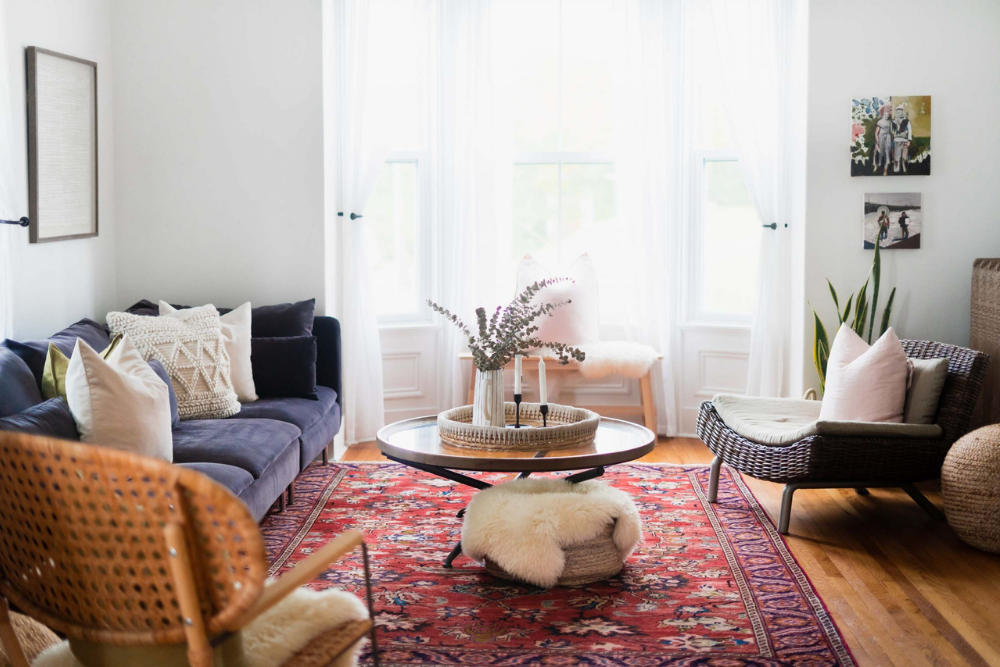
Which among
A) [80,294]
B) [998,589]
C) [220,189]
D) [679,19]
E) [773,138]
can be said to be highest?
[679,19]

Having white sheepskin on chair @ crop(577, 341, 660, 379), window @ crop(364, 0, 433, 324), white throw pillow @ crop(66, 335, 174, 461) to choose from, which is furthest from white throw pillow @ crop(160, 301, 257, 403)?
white sheepskin on chair @ crop(577, 341, 660, 379)

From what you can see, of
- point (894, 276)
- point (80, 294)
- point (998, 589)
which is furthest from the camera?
point (894, 276)

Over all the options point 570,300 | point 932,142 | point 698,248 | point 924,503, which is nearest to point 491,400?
point 924,503

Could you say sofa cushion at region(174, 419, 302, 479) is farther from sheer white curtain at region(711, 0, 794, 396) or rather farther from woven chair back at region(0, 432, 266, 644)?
sheer white curtain at region(711, 0, 794, 396)

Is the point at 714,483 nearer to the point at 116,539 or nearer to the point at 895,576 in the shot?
the point at 895,576

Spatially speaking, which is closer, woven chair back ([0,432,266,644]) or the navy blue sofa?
woven chair back ([0,432,266,644])

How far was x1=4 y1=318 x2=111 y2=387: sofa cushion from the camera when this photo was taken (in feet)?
10.7

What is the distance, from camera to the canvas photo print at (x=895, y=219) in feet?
15.7

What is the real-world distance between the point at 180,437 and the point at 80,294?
1.30 meters

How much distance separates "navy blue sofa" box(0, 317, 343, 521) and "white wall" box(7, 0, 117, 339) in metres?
0.27

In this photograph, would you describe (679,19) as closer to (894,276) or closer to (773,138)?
(773,138)

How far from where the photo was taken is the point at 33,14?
390 cm

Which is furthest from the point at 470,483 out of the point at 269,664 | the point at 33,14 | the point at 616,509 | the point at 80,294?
the point at 33,14

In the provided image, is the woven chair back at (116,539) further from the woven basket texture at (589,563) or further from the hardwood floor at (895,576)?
the hardwood floor at (895,576)
